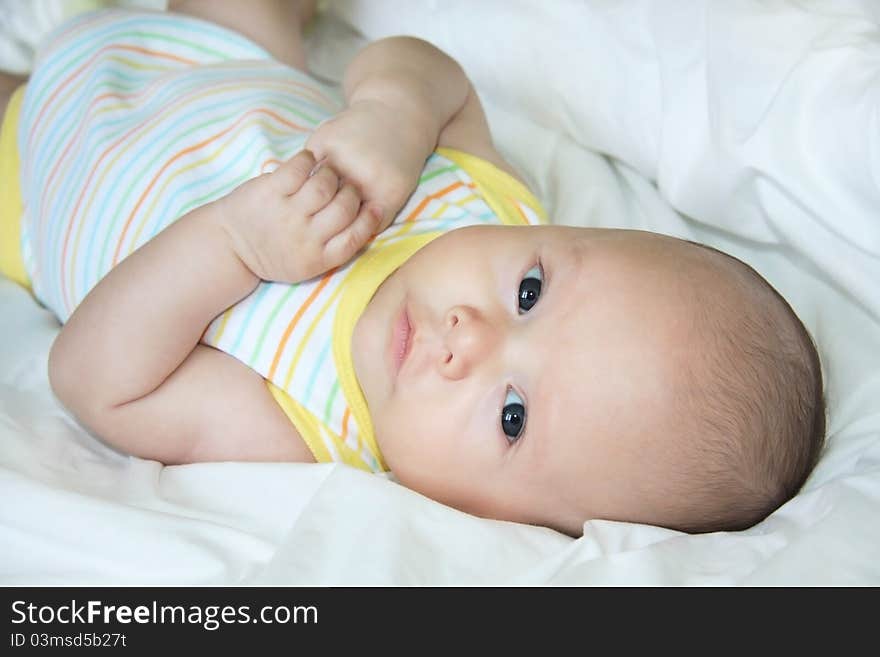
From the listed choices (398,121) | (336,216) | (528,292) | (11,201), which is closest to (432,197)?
(398,121)

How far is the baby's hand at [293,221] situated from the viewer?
116 centimetres

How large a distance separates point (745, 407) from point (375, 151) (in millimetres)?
561

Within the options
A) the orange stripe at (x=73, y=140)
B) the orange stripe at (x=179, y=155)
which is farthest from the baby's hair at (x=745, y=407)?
the orange stripe at (x=73, y=140)

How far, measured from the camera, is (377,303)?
119 cm

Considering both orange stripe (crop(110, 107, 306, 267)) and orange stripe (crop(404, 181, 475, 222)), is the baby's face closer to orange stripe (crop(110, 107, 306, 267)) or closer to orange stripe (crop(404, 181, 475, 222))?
orange stripe (crop(404, 181, 475, 222))

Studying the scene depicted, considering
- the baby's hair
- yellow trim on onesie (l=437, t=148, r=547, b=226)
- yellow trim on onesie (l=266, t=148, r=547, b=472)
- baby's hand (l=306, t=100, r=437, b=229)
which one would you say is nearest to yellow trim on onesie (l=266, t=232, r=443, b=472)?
yellow trim on onesie (l=266, t=148, r=547, b=472)

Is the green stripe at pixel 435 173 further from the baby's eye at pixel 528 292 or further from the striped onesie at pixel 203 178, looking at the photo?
the baby's eye at pixel 528 292

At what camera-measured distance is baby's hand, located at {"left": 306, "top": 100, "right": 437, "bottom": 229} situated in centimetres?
126

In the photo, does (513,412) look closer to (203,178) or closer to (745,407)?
(745,407)

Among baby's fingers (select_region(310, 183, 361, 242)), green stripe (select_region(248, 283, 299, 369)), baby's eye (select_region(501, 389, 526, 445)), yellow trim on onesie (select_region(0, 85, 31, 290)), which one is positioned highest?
baby's fingers (select_region(310, 183, 361, 242))

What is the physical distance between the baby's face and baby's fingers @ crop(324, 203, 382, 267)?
0.30 feet

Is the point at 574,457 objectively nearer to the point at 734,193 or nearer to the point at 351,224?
the point at 351,224

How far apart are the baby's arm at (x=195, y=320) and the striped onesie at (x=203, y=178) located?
Result: 45 mm

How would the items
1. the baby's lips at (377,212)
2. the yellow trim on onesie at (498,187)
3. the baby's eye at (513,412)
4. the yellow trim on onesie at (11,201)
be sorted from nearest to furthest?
1. the baby's eye at (513,412)
2. the baby's lips at (377,212)
3. the yellow trim on onesie at (498,187)
4. the yellow trim on onesie at (11,201)
